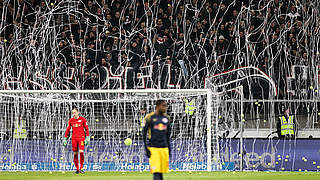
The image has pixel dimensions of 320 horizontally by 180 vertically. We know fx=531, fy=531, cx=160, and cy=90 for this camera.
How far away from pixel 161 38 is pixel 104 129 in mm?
3761

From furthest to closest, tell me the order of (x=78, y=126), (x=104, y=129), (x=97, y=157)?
(x=104, y=129), (x=97, y=157), (x=78, y=126)

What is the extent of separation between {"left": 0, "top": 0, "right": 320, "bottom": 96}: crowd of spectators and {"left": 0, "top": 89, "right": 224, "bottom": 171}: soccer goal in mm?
1553

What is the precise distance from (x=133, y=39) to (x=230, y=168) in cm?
583

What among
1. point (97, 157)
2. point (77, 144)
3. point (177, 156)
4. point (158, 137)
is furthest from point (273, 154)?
point (158, 137)

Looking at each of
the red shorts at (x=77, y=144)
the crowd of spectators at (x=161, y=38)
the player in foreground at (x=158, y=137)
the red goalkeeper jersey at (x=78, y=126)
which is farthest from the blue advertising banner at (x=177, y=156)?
the player in foreground at (x=158, y=137)

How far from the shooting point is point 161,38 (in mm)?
16641

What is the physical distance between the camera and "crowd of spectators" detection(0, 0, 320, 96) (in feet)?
53.1

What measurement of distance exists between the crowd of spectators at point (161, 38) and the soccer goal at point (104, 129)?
155 cm

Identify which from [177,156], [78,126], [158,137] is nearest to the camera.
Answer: [158,137]

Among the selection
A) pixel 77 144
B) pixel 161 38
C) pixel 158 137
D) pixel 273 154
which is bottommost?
pixel 273 154

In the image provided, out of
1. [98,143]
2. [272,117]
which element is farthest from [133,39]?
[272,117]

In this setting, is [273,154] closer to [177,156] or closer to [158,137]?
[177,156]

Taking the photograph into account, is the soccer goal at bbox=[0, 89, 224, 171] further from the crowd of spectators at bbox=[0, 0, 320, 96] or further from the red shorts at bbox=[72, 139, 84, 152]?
the crowd of spectators at bbox=[0, 0, 320, 96]

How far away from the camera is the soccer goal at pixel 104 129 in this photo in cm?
1347
